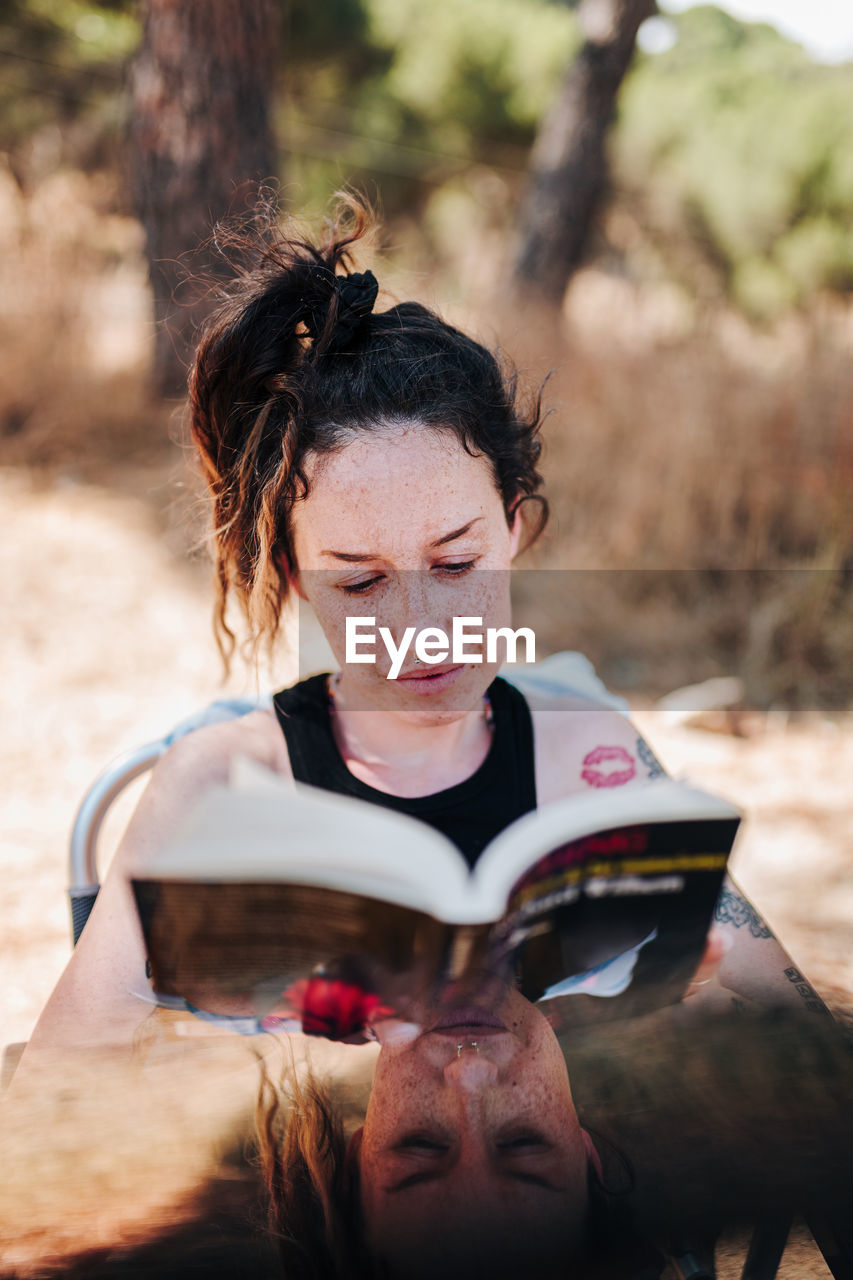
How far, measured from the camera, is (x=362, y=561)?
90cm

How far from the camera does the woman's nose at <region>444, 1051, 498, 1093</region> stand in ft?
2.44

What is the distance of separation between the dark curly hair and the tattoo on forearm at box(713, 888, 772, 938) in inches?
18.4

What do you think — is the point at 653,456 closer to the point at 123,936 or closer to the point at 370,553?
the point at 370,553

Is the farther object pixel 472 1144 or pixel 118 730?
pixel 118 730

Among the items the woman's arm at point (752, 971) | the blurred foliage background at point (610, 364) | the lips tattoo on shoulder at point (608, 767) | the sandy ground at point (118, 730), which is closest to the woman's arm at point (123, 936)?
the lips tattoo on shoulder at point (608, 767)

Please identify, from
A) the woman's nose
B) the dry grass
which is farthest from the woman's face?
the dry grass

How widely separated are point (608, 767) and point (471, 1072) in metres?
0.43

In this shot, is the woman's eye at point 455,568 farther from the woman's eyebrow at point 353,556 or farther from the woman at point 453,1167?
the woman at point 453,1167

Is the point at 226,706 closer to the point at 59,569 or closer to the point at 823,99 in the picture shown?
the point at 59,569

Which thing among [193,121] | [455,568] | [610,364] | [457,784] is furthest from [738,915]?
[193,121]

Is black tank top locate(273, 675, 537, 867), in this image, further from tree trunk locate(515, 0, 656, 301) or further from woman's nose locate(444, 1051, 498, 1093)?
tree trunk locate(515, 0, 656, 301)

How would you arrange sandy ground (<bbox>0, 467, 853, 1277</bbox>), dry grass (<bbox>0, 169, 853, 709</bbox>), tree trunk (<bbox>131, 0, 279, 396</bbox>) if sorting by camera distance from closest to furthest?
sandy ground (<bbox>0, 467, 853, 1277</bbox>), dry grass (<bbox>0, 169, 853, 709</bbox>), tree trunk (<bbox>131, 0, 279, 396</bbox>)

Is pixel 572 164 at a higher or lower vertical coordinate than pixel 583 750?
higher

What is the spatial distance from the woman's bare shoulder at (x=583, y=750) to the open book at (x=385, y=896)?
0.29 m
